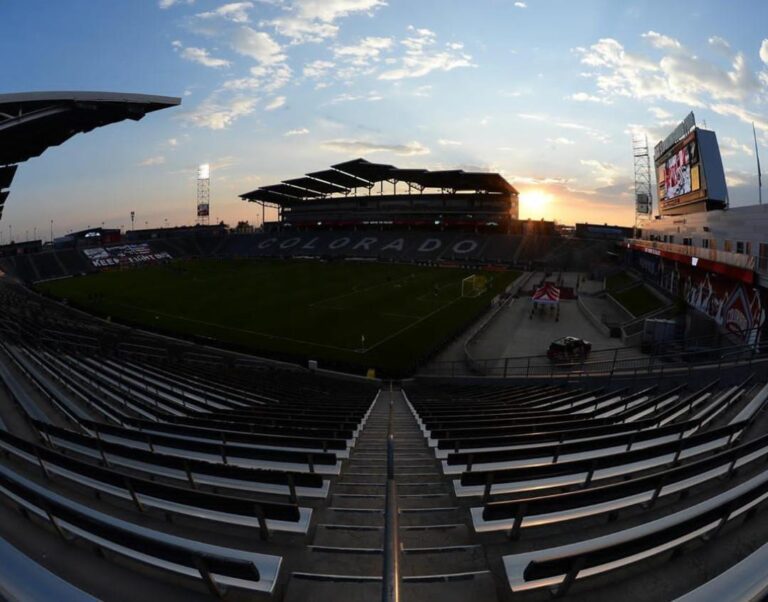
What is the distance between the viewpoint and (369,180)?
94.8 metres

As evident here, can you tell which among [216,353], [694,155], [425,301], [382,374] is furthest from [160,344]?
[694,155]

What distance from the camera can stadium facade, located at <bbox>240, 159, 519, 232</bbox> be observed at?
8700cm

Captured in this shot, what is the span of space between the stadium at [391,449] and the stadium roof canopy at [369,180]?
52.4 metres

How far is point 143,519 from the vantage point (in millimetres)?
4188

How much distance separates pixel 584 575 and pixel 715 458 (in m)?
2.48

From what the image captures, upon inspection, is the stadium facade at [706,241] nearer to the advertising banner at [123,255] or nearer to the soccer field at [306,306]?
the soccer field at [306,306]

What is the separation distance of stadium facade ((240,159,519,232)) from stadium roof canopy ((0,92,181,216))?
7295 centimetres

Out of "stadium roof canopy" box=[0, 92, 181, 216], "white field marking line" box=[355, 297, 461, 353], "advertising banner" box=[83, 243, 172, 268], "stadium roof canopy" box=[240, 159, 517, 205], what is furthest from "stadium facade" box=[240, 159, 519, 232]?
"stadium roof canopy" box=[0, 92, 181, 216]

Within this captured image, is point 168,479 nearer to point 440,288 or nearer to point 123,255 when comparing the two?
point 440,288

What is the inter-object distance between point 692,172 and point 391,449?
137ft

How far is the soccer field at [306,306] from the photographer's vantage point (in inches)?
1096

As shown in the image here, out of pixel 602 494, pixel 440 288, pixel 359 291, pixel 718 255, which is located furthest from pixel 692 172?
pixel 602 494

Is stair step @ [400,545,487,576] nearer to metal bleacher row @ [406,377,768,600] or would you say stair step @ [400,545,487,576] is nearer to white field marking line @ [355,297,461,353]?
metal bleacher row @ [406,377,768,600]

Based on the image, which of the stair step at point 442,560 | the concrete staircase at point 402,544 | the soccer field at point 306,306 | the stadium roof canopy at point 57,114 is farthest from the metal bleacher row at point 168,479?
the soccer field at point 306,306
